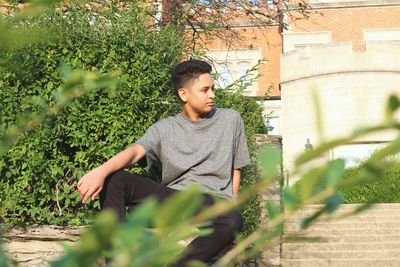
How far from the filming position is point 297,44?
3033cm

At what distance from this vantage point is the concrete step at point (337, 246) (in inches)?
339

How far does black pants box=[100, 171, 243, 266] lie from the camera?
12.6 ft

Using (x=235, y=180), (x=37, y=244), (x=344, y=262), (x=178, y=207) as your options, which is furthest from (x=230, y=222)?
(x=344, y=262)

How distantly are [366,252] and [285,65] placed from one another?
53.5 feet

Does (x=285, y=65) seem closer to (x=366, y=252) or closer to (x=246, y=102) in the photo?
(x=366, y=252)

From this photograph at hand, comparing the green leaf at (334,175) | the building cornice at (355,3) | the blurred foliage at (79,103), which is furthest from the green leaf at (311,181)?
the building cornice at (355,3)

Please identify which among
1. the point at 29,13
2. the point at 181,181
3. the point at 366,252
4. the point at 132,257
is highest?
the point at 29,13

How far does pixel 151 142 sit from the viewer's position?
433 cm

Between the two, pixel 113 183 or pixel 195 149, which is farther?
pixel 195 149

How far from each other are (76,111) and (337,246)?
4.97m

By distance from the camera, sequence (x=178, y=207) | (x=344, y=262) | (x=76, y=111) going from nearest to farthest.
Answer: (x=178, y=207) < (x=76, y=111) < (x=344, y=262)

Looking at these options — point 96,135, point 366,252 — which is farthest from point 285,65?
point 96,135

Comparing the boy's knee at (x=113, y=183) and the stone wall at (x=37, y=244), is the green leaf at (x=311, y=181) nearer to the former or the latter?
the boy's knee at (x=113, y=183)

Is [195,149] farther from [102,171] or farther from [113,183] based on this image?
[102,171]
